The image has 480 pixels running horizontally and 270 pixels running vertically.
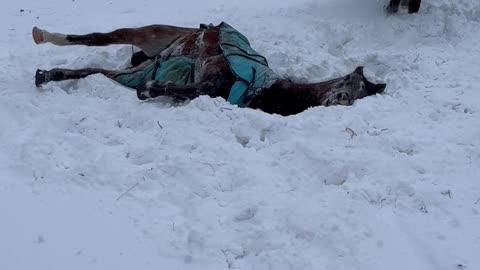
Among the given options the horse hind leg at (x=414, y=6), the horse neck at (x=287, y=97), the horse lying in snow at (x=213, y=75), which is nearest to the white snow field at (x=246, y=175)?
the horse lying in snow at (x=213, y=75)

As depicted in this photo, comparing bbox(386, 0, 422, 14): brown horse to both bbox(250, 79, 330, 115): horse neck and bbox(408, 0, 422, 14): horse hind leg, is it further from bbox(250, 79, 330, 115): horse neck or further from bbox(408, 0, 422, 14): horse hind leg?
bbox(250, 79, 330, 115): horse neck

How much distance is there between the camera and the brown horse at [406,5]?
20.1ft

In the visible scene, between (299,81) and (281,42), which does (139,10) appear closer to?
(281,42)

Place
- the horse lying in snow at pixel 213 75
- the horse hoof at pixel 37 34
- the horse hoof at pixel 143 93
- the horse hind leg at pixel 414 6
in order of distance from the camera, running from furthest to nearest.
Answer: the horse hind leg at pixel 414 6, the horse hoof at pixel 37 34, the horse lying in snow at pixel 213 75, the horse hoof at pixel 143 93

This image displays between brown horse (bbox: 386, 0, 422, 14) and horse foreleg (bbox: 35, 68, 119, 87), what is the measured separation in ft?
10.1

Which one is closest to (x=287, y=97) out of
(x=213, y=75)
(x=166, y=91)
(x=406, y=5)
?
(x=213, y=75)

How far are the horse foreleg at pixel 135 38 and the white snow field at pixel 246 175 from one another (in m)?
0.22

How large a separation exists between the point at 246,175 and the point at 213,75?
Answer: 1.48m

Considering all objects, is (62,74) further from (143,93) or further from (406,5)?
(406,5)

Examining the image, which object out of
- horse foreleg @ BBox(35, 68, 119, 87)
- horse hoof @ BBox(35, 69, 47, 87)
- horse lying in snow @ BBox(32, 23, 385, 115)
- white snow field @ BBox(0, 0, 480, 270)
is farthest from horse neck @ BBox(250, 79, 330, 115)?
horse hoof @ BBox(35, 69, 47, 87)

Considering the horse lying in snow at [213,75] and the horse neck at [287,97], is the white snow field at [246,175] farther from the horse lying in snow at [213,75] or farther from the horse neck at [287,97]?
the horse neck at [287,97]

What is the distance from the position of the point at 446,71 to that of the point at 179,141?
8.52ft

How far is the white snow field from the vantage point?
2.70 meters

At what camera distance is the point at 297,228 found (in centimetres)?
286
